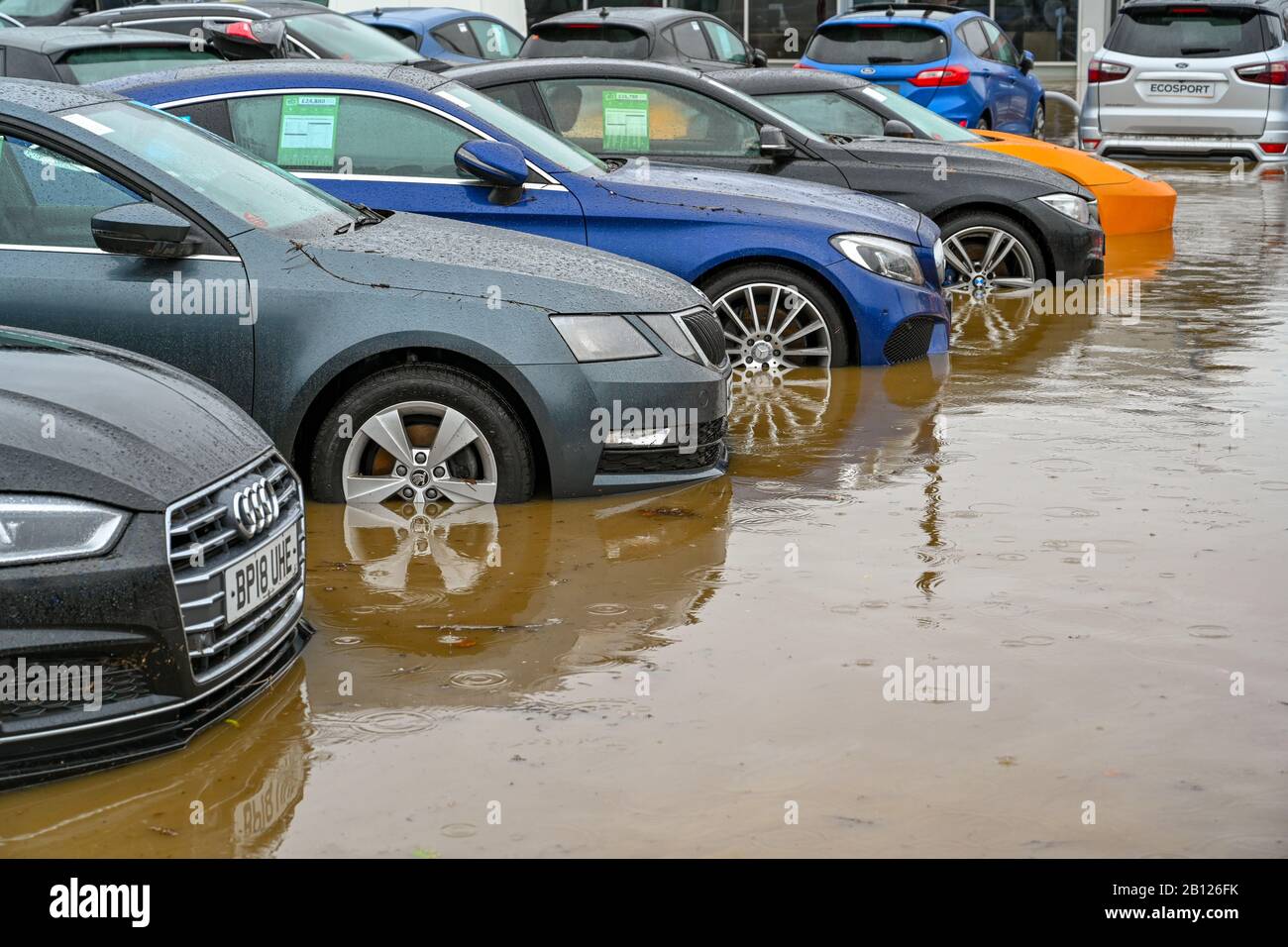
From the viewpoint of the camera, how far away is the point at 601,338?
604 cm

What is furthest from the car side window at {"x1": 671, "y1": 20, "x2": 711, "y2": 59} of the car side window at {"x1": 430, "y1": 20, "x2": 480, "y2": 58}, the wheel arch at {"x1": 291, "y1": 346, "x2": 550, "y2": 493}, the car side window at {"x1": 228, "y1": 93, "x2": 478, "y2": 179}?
the wheel arch at {"x1": 291, "y1": 346, "x2": 550, "y2": 493}

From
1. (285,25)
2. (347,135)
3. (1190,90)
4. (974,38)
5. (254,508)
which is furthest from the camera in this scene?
(1190,90)

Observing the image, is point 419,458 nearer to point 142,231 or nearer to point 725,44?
point 142,231

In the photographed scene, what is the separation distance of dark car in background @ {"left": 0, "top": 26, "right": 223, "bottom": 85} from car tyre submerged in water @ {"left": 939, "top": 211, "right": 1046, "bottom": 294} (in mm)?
4598

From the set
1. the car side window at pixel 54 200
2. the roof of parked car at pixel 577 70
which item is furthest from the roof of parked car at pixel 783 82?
the car side window at pixel 54 200

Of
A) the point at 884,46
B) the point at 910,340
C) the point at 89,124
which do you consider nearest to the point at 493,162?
the point at 89,124

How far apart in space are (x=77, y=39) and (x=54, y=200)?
544cm

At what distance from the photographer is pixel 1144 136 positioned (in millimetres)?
17125

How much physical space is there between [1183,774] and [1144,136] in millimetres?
14261

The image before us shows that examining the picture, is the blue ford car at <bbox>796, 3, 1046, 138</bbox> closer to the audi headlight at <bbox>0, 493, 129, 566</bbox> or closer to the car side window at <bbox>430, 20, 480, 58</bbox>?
the car side window at <bbox>430, 20, 480, 58</bbox>

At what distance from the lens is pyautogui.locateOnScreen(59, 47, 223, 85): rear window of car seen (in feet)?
34.3

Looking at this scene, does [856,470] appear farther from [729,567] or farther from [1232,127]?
[1232,127]

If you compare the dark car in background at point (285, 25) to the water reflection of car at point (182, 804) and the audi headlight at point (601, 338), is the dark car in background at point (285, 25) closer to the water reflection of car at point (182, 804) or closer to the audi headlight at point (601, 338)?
the audi headlight at point (601, 338)

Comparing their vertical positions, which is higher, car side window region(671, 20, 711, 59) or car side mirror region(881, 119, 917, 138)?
car side window region(671, 20, 711, 59)
